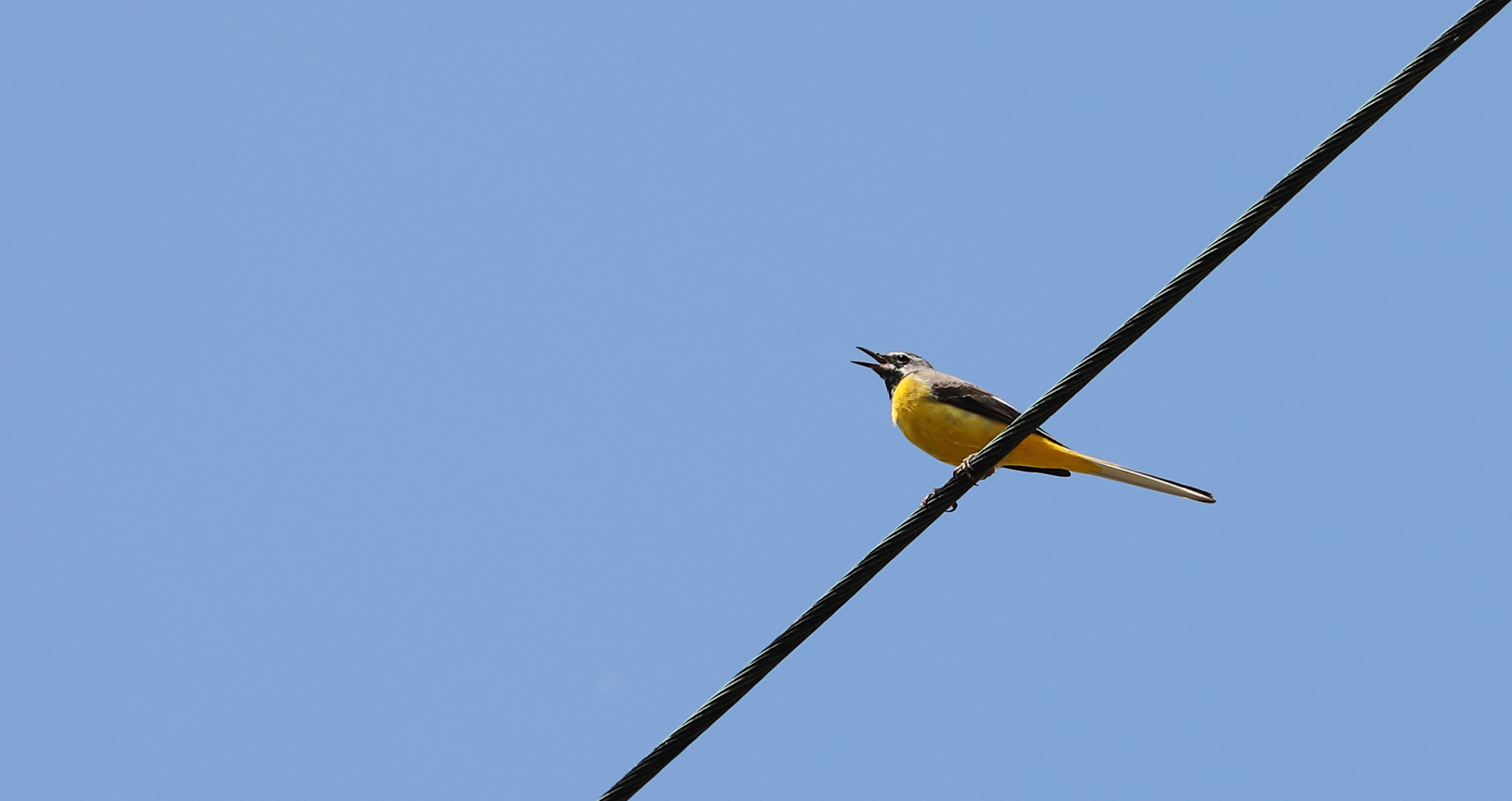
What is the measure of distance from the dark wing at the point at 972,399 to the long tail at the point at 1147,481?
0.50 m

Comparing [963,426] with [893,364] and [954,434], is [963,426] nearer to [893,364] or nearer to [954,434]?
[954,434]

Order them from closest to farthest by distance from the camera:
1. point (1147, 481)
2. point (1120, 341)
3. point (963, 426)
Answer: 1. point (1120, 341)
2. point (1147, 481)
3. point (963, 426)

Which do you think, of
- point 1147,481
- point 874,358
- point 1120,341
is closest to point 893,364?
point 874,358

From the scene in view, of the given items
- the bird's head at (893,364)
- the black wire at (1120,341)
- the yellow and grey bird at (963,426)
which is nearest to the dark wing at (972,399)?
the yellow and grey bird at (963,426)

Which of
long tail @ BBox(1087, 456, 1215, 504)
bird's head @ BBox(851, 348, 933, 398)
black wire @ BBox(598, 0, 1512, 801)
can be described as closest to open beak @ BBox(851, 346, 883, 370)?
bird's head @ BBox(851, 348, 933, 398)

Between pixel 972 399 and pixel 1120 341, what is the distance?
4.11 metres

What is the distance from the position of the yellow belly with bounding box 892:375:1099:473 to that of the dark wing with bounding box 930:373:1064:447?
4 centimetres

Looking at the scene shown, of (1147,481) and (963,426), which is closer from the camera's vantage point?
(1147,481)

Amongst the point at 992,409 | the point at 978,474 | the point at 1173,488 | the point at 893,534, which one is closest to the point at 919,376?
the point at 992,409

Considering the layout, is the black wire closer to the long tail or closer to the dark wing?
the long tail

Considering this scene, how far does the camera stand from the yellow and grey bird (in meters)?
8.48

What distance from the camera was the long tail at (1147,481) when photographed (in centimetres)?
751

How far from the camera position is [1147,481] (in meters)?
7.86

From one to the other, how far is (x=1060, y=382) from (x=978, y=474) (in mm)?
979
